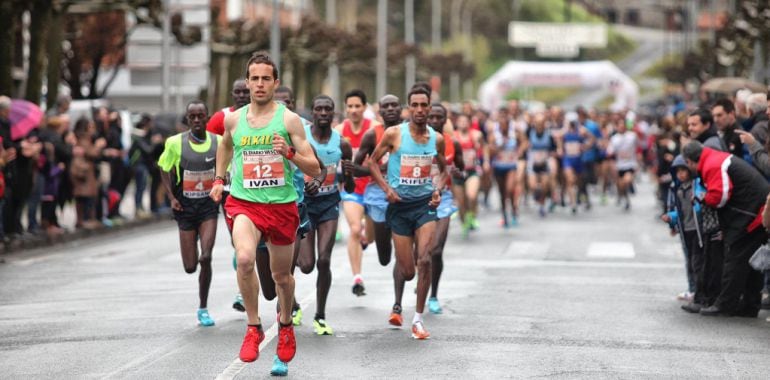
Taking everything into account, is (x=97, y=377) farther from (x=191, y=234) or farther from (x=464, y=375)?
(x=191, y=234)

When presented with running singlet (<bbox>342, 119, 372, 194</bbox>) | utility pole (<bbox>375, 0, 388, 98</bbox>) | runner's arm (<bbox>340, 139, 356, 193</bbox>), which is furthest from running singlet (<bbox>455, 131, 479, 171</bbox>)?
utility pole (<bbox>375, 0, 388, 98</bbox>)

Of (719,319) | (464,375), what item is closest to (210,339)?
(464,375)

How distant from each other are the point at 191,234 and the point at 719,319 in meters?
4.54

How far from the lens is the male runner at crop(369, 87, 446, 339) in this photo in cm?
1280

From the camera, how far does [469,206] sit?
24562 millimetres

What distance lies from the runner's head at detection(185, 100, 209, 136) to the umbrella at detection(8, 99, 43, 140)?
782cm

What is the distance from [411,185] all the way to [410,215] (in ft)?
0.78

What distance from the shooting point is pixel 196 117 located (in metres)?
13.4

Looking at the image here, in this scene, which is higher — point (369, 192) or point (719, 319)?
point (369, 192)

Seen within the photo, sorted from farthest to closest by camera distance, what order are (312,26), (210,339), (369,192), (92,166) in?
(312,26), (92,166), (369,192), (210,339)

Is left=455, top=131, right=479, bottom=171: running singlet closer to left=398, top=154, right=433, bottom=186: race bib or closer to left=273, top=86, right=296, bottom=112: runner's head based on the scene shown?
left=273, top=86, right=296, bottom=112: runner's head

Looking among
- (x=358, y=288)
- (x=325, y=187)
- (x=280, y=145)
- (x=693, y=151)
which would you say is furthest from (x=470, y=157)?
(x=280, y=145)

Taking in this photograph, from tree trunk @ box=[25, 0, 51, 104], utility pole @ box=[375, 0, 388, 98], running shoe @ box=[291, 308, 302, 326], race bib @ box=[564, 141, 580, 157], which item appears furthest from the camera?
utility pole @ box=[375, 0, 388, 98]

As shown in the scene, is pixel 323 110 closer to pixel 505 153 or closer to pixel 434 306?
pixel 434 306
